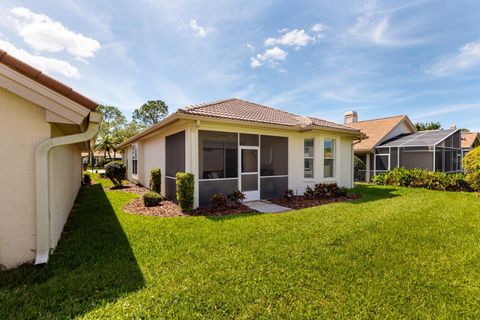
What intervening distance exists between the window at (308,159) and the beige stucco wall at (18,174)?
33.4 feet

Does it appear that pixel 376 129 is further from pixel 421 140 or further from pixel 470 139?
pixel 470 139

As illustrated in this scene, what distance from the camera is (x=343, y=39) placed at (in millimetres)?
10641

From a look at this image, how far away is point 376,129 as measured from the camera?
67.7 ft

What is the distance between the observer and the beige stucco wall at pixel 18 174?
364cm

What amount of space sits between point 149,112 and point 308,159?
5550 centimetres

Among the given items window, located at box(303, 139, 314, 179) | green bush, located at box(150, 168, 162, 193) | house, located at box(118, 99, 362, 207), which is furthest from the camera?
green bush, located at box(150, 168, 162, 193)

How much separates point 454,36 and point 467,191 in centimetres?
851

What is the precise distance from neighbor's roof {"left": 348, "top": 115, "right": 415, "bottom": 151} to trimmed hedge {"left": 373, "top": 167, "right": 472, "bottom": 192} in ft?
12.7

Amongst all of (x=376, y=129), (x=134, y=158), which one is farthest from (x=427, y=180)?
(x=134, y=158)

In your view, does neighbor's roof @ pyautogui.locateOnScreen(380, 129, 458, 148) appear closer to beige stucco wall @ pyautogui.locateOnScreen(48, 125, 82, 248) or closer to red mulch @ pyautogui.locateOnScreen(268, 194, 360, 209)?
red mulch @ pyautogui.locateOnScreen(268, 194, 360, 209)

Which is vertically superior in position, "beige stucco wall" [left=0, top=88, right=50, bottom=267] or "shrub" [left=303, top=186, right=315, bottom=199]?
"beige stucco wall" [left=0, top=88, right=50, bottom=267]

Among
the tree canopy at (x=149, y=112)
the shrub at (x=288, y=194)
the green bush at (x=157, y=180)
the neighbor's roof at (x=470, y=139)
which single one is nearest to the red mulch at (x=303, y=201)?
the shrub at (x=288, y=194)

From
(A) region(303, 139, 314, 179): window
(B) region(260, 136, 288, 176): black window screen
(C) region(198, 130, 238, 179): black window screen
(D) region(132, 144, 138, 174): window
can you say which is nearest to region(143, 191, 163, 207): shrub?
(C) region(198, 130, 238, 179): black window screen

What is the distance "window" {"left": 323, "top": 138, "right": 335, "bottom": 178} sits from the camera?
11.6m
